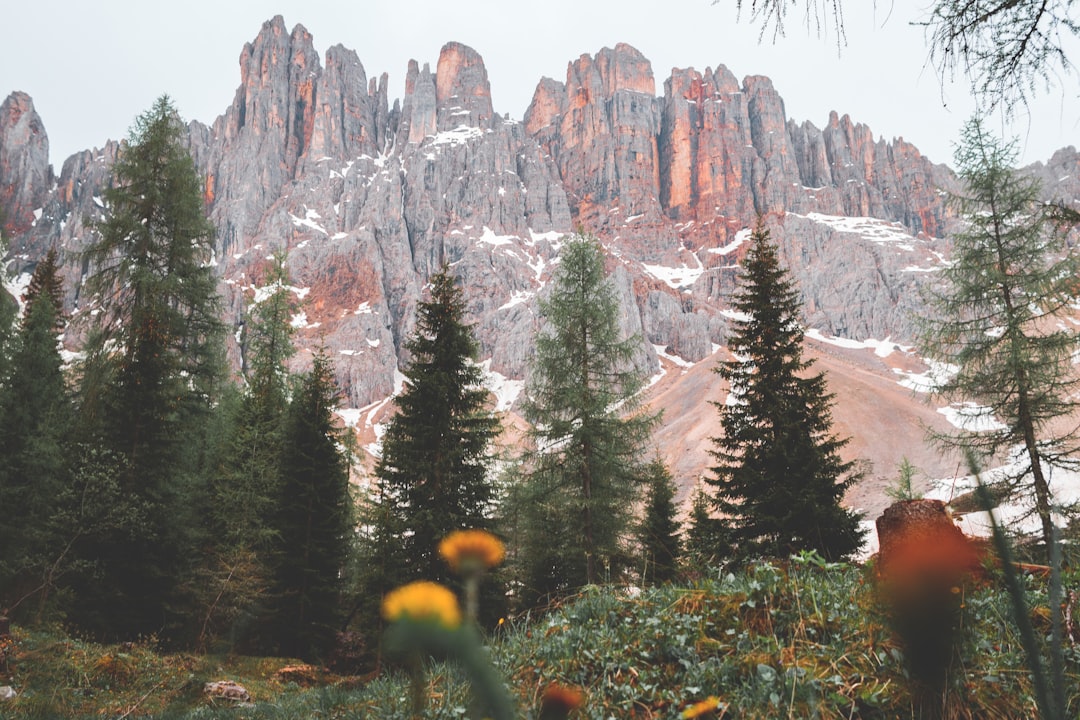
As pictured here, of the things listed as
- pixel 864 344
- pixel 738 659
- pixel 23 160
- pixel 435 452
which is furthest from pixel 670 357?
pixel 23 160

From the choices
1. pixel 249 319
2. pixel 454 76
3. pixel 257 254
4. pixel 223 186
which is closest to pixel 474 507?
pixel 249 319

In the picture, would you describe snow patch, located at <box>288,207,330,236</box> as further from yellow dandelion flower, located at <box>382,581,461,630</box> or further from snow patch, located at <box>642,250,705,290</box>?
yellow dandelion flower, located at <box>382,581,461,630</box>

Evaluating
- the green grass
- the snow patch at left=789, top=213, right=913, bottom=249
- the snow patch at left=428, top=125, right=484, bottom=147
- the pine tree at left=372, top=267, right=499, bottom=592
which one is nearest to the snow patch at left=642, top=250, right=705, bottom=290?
the snow patch at left=789, top=213, right=913, bottom=249

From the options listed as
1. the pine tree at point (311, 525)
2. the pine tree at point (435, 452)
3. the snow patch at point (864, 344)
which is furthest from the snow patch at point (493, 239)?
the pine tree at point (435, 452)

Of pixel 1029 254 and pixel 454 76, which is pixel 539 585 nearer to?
pixel 1029 254

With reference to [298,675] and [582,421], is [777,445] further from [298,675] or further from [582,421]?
[298,675]
